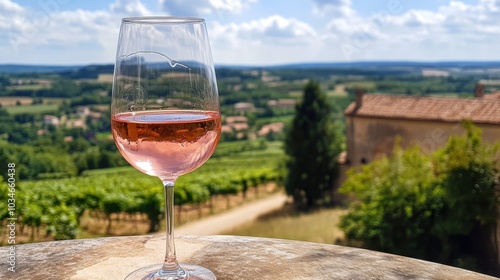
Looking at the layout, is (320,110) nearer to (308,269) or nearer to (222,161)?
(222,161)

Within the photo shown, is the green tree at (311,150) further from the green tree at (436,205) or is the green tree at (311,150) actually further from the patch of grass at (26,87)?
the patch of grass at (26,87)

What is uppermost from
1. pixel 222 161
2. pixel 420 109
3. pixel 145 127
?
pixel 145 127

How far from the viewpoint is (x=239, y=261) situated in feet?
5.75

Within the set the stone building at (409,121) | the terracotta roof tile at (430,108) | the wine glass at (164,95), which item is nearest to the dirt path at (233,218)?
the stone building at (409,121)

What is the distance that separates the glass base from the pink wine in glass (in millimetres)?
259

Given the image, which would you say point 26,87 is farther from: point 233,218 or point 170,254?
point 170,254

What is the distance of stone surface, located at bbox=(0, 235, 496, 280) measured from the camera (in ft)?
5.36

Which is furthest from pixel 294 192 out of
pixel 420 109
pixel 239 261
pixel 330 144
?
pixel 239 261

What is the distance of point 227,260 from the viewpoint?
1.77 m

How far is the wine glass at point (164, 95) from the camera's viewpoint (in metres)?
1.39

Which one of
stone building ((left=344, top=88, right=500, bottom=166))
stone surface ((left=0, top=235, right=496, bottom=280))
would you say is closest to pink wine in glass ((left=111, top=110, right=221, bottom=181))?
stone surface ((left=0, top=235, right=496, bottom=280))

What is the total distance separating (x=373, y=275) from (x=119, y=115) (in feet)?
2.79

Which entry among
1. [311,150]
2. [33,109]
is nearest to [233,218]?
[311,150]

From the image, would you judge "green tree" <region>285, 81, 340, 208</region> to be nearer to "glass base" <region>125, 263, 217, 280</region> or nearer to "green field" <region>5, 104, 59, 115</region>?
"green field" <region>5, 104, 59, 115</region>
